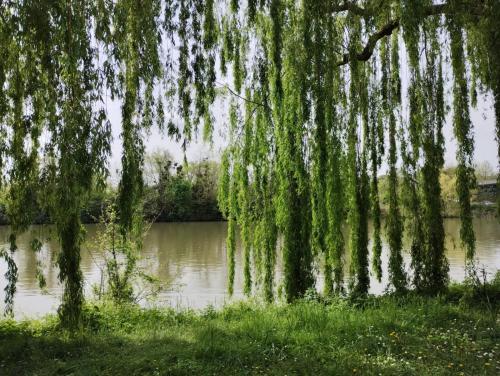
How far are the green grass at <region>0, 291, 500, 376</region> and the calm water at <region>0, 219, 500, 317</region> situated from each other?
0.76 metres

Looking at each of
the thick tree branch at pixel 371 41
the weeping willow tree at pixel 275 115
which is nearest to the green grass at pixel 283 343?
the weeping willow tree at pixel 275 115

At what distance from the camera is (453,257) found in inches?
560

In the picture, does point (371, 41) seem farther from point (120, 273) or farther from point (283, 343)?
point (120, 273)

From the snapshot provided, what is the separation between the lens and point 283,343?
4.62m

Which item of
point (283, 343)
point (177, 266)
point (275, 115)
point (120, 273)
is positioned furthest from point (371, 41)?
point (177, 266)

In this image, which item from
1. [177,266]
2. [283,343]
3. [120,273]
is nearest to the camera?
[283,343]

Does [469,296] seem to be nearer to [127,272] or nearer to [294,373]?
[294,373]

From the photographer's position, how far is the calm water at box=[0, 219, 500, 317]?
9602 mm

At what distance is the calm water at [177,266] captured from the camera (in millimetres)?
9602

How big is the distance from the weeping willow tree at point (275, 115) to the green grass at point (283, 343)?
0.60 m

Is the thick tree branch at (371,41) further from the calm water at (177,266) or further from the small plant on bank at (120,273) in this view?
the small plant on bank at (120,273)

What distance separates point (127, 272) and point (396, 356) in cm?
548

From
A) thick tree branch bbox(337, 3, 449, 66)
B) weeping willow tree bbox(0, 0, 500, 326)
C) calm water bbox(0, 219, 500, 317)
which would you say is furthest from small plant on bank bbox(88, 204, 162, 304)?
thick tree branch bbox(337, 3, 449, 66)

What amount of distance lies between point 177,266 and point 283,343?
1048cm
